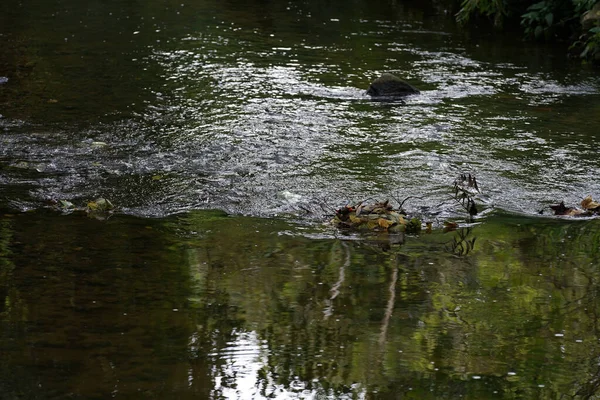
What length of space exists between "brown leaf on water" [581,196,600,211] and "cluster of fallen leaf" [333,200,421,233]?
1.39 metres

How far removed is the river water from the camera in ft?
15.3

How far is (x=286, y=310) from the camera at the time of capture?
5.36m

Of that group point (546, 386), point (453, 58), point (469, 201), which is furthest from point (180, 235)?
point (453, 58)

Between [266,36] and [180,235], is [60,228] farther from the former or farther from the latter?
[266,36]

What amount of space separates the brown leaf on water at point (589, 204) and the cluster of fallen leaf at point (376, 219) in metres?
1.39

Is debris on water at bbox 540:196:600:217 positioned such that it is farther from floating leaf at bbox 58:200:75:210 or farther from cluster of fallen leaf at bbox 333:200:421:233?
floating leaf at bbox 58:200:75:210

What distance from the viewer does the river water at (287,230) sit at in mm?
4652

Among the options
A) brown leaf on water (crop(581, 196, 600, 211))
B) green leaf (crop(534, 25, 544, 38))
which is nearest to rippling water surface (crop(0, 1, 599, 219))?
brown leaf on water (crop(581, 196, 600, 211))

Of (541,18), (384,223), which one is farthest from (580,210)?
(541,18)

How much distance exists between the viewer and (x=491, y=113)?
10.6m

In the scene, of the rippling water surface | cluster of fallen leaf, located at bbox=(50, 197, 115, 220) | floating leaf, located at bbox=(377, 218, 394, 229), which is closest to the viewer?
floating leaf, located at bbox=(377, 218, 394, 229)

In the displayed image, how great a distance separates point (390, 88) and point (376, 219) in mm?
4876

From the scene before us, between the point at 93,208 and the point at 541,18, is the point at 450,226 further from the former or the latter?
the point at 541,18

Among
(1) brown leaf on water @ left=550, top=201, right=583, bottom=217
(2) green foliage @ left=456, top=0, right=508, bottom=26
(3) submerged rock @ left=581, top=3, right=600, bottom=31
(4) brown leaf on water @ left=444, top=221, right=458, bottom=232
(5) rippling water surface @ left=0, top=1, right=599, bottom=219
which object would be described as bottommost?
(5) rippling water surface @ left=0, top=1, right=599, bottom=219
